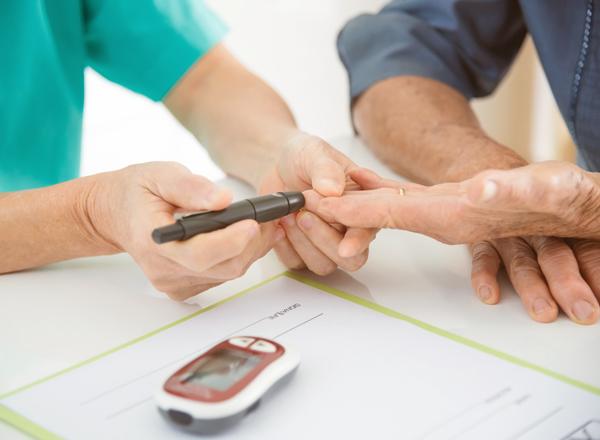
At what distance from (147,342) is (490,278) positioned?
33 centimetres

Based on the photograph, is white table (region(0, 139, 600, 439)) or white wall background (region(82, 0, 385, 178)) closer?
white table (region(0, 139, 600, 439))

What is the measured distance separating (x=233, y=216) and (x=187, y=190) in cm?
5

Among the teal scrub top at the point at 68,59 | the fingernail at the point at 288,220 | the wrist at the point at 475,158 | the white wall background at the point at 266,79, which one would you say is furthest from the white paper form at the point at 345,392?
the white wall background at the point at 266,79

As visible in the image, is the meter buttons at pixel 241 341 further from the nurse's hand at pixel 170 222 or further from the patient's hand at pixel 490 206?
the patient's hand at pixel 490 206

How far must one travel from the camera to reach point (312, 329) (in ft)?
2.05

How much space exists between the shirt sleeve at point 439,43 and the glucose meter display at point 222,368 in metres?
0.72

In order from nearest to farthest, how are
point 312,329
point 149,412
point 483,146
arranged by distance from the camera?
point 149,412
point 312,329
point 483,146

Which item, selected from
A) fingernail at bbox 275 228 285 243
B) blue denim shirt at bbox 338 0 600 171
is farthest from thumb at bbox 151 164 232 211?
blue denim shirt at bbox 338 0 600 171

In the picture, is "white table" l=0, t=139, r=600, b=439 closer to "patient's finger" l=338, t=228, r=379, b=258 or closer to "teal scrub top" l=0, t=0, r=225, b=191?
"patient's finger" l=338, t=228, r=379, b=258

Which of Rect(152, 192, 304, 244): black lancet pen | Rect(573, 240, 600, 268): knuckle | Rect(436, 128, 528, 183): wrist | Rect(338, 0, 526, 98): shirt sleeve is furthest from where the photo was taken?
Rect(338, 0, 526, 98): shirt sleeve

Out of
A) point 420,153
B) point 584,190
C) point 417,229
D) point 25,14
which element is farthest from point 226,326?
point 25,14

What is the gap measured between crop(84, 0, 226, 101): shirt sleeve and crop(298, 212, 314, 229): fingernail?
488 millimetres

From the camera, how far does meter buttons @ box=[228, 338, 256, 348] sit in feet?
1.81

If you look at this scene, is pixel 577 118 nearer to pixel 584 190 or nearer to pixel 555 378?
pixel 584 190
